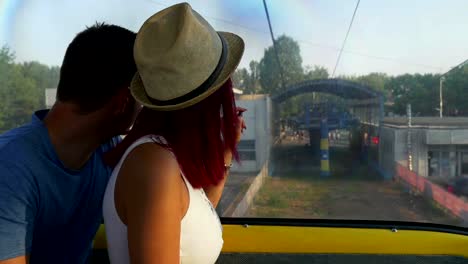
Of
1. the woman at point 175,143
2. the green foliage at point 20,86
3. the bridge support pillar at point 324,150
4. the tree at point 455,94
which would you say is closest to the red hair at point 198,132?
the woman at point 175,143

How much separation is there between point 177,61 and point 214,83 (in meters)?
0.09

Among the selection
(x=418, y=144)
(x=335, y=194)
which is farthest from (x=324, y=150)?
(x=418, y=144)

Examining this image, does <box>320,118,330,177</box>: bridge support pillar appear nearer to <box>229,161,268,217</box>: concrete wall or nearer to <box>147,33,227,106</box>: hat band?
<box>229,161,268,217</box>: concrete wall

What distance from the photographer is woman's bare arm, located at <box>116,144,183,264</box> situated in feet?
2.57

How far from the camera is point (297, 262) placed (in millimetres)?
1507

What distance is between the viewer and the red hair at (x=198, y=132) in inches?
36.3

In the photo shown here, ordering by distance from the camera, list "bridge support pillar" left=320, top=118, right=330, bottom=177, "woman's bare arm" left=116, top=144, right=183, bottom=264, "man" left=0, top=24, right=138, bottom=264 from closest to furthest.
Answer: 1. "woman's bare arm" left=116, top=144, right=183, bottom=264
2. "man" left=0, top=24, right=138, bottom=264
3. "bridge support pillar" left=320, top=118, right=330, bottom=177

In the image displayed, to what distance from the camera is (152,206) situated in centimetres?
79

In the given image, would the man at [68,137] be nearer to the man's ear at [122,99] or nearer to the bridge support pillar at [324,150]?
the man's ear at [122,99]

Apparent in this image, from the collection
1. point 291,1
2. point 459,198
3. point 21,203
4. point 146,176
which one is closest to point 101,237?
point 21,203

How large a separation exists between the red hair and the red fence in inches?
28.4

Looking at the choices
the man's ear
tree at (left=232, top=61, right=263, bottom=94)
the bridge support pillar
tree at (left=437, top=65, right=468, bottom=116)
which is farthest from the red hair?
tree at (left=437, top=65, right=468, bottom=116)

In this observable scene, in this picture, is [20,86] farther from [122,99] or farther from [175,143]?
[175,143]

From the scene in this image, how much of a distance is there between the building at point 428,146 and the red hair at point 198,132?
2.12ft
